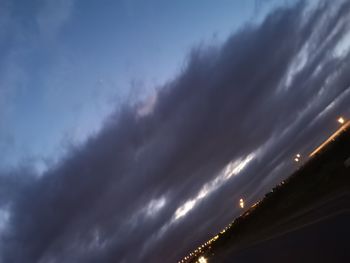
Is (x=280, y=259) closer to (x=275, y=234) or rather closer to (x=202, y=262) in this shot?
(x=275, y=234)

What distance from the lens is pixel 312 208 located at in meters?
6.93

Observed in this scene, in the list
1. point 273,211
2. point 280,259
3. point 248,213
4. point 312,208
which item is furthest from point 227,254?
point 312,208

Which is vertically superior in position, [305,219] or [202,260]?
[202,260]

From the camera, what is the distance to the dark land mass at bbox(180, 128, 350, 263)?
19.9 feet

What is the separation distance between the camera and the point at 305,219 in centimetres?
692

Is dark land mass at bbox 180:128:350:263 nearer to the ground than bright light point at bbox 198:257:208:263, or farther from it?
nearer to the ground

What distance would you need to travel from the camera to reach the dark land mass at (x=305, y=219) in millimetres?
6055

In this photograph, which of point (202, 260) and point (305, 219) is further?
point (202, 260)

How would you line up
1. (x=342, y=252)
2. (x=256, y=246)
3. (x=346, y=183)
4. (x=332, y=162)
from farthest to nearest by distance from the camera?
(x=256, y=246)
(x=332, y=162)
(x=346, y=183)
(x=342, y=252)

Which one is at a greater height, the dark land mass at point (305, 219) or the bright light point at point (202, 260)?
the bright light point at point (202, 260)

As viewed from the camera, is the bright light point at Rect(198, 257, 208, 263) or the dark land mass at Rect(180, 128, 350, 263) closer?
the dark land mass at Rect(180, 128, 350, 263)

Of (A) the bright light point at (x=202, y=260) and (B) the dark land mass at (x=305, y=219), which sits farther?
(A) the bright light point at (x=202, y=260)

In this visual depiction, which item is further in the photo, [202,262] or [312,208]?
[202,262]

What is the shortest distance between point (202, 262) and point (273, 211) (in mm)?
3482
